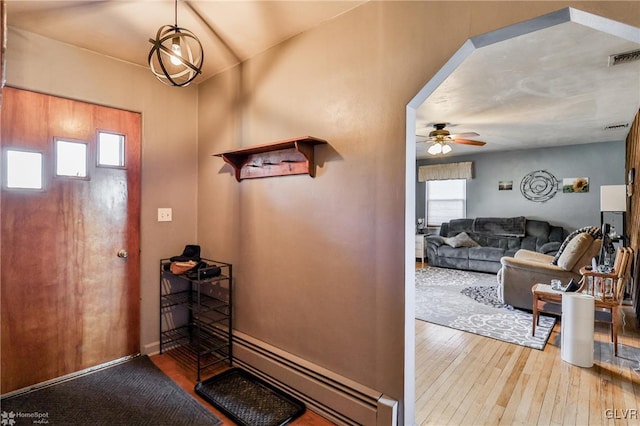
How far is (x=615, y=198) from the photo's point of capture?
4.11 meters

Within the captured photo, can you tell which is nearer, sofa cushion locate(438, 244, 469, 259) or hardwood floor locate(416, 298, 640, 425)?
hardwood floor locate(416, 298, 640, 425)

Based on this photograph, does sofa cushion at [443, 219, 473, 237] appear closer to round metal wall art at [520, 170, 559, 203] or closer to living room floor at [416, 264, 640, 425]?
round metal wall art at [520, 170, 559, 203]

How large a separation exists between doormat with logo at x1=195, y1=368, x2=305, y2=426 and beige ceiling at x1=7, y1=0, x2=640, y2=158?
2.16 meters

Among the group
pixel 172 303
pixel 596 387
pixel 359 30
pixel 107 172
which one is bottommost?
pixel 596 387

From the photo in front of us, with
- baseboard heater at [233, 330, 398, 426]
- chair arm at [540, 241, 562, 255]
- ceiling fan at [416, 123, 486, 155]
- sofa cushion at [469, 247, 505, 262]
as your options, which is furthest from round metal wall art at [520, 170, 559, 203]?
baseboard heater at [233, 330, 398, 426]

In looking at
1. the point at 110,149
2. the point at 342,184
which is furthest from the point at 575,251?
the point at 110,149

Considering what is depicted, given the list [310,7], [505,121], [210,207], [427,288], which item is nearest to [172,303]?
[210,207]

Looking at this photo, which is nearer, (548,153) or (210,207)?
(210,207)

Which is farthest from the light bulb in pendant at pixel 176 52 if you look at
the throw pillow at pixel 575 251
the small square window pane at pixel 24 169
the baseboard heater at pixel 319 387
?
the throw pillow at pixel 575 251

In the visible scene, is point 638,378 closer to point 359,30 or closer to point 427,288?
point 427,288

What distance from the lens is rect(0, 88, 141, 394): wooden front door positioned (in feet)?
6.97

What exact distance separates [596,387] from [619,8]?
2.55 m

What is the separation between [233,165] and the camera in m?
2.53

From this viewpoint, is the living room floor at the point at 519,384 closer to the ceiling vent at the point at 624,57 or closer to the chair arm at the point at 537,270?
the chair arm at the point at 537,270
